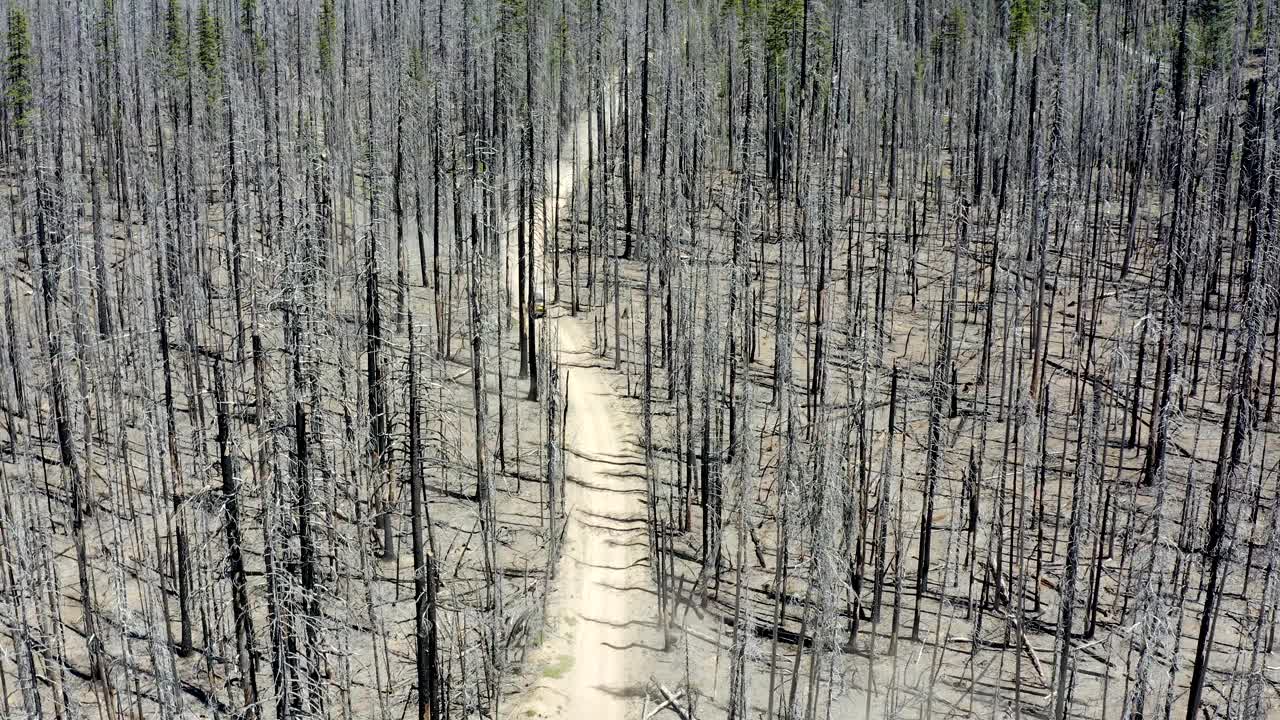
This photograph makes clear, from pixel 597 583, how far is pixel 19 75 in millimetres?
43053

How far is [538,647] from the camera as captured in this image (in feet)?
105

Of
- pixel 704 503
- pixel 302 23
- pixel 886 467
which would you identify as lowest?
pixel 704 503

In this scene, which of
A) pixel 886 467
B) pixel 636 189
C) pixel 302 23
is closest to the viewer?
pixel 886 467

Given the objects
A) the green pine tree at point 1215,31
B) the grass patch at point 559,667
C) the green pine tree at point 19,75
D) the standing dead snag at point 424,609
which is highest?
the green pine tree at point 1215,31

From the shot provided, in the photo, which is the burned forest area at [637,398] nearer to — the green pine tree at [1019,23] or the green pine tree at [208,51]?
the green pine tree at [208,51]

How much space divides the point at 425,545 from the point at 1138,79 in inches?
2113

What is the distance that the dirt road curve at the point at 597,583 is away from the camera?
99.8 ft

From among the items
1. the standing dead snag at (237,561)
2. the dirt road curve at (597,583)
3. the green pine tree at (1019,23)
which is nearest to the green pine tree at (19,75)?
the dirt road curve at (597,583)

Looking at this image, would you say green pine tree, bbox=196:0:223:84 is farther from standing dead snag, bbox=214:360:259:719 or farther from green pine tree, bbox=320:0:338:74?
standing dead snag, bbox=214:360:259:719

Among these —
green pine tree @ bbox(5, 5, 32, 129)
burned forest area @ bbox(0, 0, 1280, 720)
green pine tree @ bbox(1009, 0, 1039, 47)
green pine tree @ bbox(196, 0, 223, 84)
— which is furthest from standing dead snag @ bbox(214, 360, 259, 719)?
green pine tree @ bbox(1009, 0, 1039, 47)

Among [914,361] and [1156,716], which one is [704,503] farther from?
[914,361]

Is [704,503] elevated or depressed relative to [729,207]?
depressed

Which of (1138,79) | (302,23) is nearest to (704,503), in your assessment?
(1138,79)

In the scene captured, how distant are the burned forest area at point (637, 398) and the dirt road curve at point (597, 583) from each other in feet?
0.41
